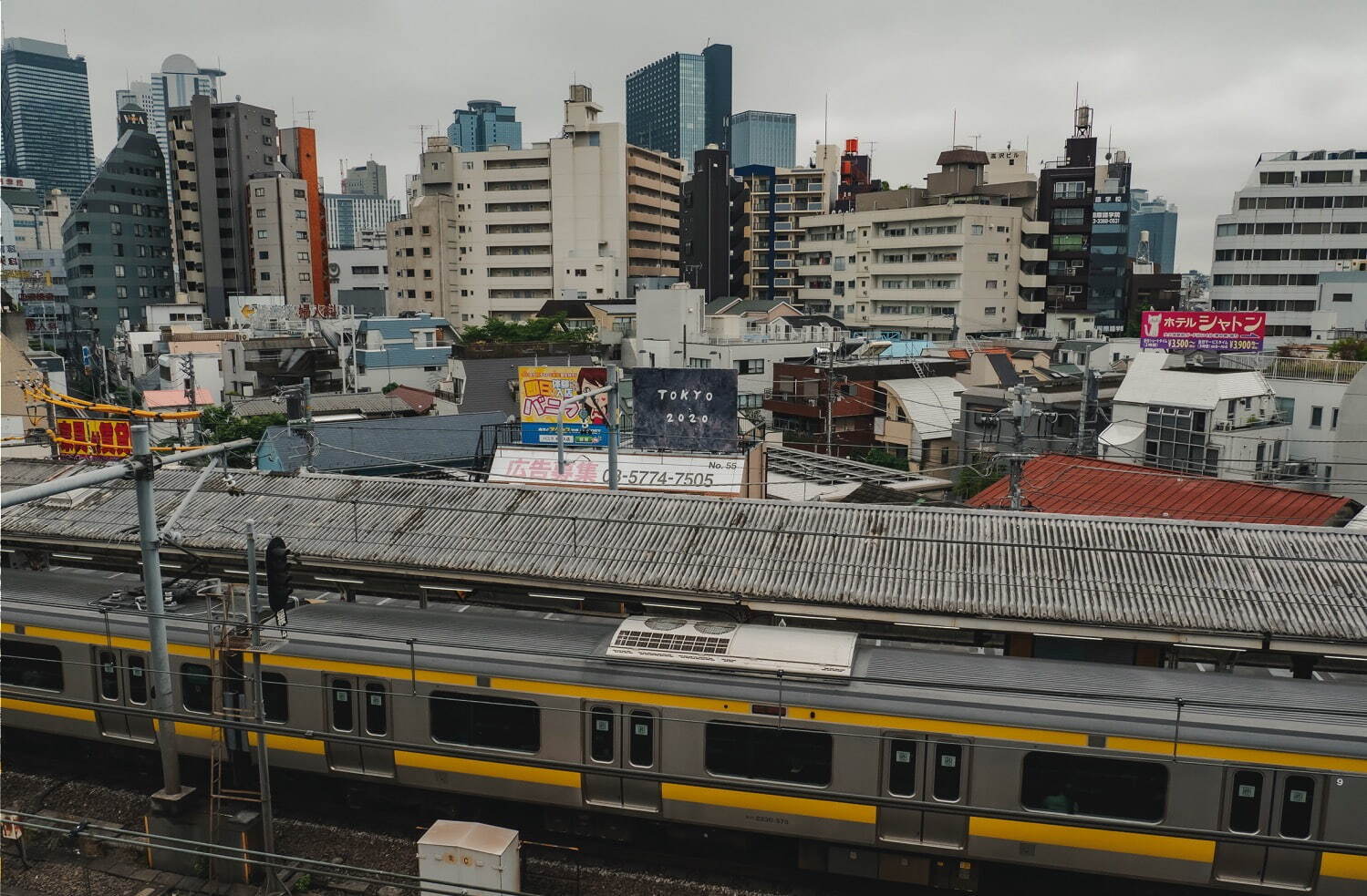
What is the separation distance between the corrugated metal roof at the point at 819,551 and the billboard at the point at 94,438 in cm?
739

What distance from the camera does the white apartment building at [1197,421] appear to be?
2828cm

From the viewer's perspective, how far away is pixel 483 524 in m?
15.4

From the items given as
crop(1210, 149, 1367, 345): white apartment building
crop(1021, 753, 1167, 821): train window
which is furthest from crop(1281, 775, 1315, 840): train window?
crop(1210, 149, 1367, 345): white apartment building

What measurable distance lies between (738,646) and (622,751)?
1.77 metres

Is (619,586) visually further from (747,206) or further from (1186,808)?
(747,206)

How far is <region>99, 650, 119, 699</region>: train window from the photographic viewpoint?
12.6m

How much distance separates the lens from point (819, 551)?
44.8 feet

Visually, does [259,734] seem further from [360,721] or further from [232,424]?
[232,424]

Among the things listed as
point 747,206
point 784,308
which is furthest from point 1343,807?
point 747,206

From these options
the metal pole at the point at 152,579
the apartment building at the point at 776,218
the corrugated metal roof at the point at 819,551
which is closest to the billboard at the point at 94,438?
the corrugated metal roof at the point at 819,551

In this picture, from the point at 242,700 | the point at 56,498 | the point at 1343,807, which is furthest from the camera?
the point at 56,498

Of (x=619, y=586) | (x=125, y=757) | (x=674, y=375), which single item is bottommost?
(x=125, y=757)

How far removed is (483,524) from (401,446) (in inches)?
508

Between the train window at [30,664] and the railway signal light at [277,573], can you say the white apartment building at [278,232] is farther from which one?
the railway signal light at [277,573]
